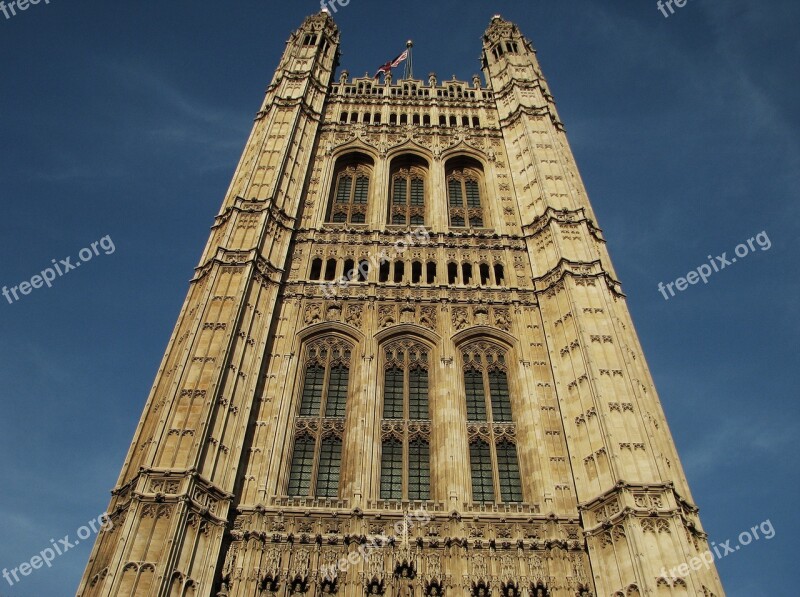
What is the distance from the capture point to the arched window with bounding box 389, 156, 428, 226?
28750 millimetres

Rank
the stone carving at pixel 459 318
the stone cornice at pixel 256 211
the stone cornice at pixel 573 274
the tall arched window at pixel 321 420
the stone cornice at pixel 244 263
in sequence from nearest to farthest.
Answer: the tall arched window at pixel 321 420
the stone cornice at pixel 244 263
the stone cornice at pixel 573 274
the stone carving at pixel 459 318
the stone cornice at pixel 256 211

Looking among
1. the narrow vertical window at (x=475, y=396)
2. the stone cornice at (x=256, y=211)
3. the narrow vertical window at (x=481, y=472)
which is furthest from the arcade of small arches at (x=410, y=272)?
the narrow vertical window at (x=481, y=472)

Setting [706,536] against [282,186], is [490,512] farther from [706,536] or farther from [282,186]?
[282,186]

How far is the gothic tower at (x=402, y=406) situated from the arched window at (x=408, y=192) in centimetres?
15

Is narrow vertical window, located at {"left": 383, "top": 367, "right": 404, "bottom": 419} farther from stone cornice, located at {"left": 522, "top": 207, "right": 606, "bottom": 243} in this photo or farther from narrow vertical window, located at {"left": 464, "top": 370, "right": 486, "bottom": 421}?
stone cornice, located at {"left": 522, "top": 207, "right": 606, "bottom": 243}

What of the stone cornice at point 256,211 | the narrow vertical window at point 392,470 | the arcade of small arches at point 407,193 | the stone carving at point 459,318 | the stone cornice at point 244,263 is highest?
the arcade of small arches at point 407,193

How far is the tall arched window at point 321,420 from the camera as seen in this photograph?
1868cm

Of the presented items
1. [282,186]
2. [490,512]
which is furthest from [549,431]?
[282,186]

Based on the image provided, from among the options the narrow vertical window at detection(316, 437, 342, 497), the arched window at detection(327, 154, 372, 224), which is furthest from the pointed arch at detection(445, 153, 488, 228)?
the narrow vertical window at detection(316, 437, 342, 497)

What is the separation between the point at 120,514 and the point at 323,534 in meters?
4.18

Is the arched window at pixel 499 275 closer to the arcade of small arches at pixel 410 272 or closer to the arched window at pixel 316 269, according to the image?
the arcade of small arches at pixel 410 272

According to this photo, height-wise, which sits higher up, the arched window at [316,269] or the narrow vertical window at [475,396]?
the arched window at [316,269]

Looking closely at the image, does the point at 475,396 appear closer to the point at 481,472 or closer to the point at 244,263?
the point at 481,472

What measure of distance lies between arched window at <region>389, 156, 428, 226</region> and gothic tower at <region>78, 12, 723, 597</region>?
0.51ft
